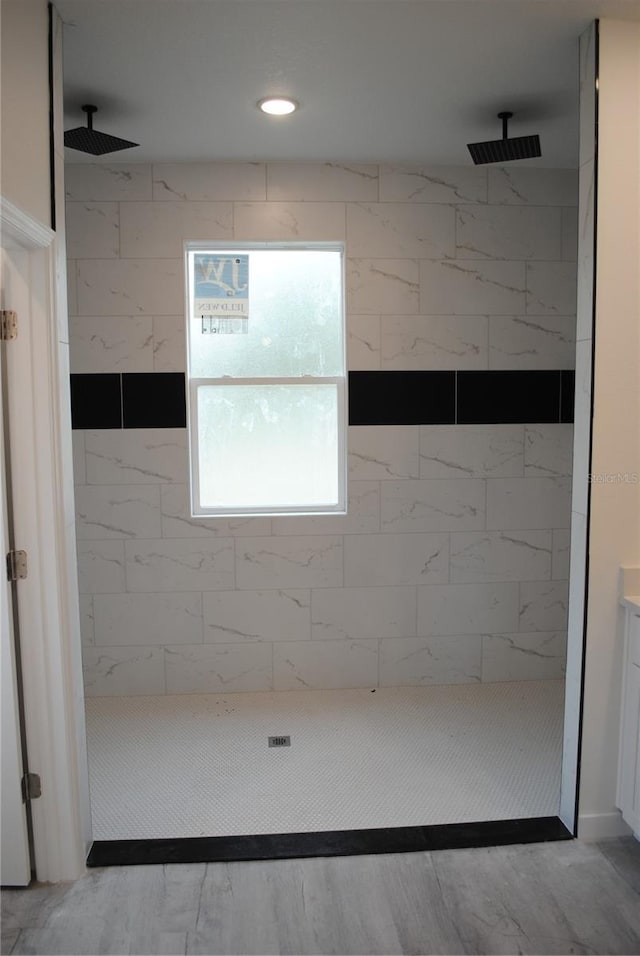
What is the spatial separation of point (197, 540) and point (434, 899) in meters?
2.10

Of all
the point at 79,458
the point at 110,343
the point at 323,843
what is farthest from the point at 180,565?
the point at 323,843

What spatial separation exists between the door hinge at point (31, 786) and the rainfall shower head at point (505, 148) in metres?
2.92

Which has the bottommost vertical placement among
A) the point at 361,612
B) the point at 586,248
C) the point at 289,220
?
the point at 361,612

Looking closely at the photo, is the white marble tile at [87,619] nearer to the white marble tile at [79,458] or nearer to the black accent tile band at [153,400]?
the white marble tile at [79,458]

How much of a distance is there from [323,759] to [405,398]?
6.12 ft

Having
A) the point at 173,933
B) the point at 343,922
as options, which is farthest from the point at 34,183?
the point at 343,922

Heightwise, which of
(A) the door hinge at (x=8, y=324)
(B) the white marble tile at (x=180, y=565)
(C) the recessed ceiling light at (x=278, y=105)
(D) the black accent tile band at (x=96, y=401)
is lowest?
(B) the white marble tile at (x=180, y=565)

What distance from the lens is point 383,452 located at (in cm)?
372

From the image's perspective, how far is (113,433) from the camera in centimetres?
364

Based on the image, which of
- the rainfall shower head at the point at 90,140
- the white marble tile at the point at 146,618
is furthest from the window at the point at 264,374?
the rainfall shower head at the point at 90,140

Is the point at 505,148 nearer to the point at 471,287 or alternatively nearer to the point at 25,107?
the point at 471,287

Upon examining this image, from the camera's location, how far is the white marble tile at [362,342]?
3.66m

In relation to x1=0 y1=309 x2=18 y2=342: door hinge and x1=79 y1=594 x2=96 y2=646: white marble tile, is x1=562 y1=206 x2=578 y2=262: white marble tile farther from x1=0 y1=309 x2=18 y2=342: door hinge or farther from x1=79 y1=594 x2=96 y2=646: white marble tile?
x1=79 y1=594 x2=96 y2=646: white marble tile

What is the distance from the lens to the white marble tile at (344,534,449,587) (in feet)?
12.4
